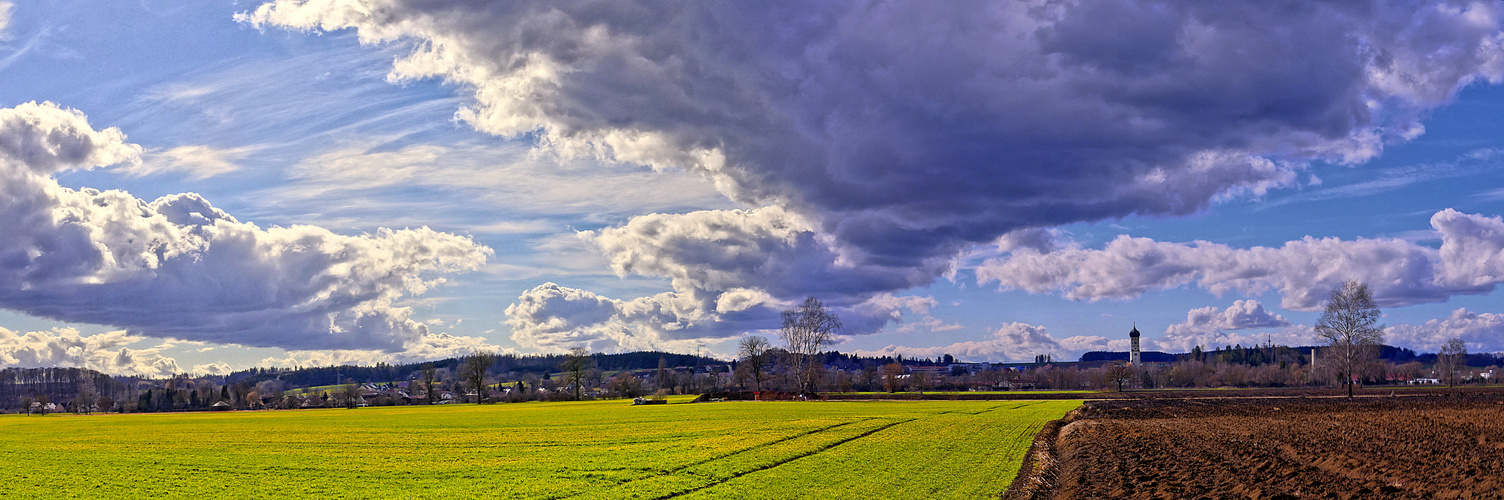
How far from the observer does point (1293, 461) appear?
33.7 metres

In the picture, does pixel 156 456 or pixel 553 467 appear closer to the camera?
pixel 553 467

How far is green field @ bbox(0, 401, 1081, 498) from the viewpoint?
31.2m

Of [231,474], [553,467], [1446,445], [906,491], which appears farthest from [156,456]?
[1446,445]

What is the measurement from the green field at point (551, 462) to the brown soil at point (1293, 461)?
10.9ft

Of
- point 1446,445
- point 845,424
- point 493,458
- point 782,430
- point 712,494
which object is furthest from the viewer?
point 845,424

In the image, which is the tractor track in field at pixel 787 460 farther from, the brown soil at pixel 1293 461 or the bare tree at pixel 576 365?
the bare tree at pixel 576 365

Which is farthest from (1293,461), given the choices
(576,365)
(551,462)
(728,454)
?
(576,365)

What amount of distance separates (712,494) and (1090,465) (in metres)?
16.3

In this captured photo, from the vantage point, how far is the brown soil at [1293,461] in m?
26.8

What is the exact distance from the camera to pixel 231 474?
37.7 meters

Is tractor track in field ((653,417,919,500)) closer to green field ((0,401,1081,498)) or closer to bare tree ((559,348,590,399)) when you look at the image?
green field ((0,401,1081,498))

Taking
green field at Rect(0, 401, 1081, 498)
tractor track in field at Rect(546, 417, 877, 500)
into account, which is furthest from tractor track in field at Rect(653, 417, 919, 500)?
tractor track in field at Rect(546, 417, 877, 500)

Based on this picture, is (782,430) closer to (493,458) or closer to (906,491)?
(493,458)

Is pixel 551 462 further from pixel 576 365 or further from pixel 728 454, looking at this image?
pixel 576 365
